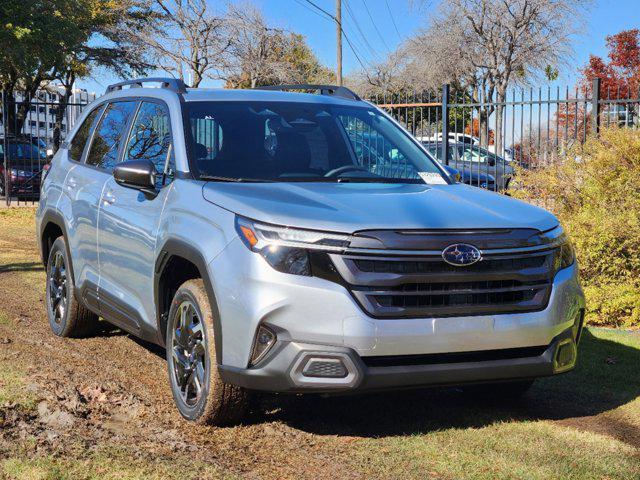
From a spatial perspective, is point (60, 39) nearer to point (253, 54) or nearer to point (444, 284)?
point (253, 54)

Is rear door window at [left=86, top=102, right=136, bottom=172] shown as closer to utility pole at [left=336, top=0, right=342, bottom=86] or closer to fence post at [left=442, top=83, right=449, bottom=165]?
fence post at [left=442, top=83, right=449, bottom=165]

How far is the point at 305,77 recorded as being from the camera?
44.4 metres

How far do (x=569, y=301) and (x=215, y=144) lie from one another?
7.19 feet

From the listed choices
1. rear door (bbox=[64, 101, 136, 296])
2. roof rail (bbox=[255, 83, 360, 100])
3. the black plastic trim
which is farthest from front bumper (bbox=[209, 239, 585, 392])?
the black plastic trim

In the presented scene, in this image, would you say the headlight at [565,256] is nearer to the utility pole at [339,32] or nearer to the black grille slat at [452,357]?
the black grille slat at [452,357]

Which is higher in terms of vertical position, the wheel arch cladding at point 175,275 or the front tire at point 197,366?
the wheel arch cladding at point 175,275

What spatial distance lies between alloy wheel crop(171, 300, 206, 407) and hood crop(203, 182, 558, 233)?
663 mm

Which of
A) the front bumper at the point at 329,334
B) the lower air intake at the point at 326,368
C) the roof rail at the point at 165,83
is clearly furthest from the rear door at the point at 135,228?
the lower air intake at the point at 326,368

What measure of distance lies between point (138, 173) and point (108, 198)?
2.89 ft

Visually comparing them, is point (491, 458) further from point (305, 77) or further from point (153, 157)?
point (305, 77)

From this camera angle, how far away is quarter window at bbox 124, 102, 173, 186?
5.29 m

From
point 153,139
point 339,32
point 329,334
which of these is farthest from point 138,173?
point 339,32

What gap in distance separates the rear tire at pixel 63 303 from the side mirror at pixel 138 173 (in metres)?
1.76

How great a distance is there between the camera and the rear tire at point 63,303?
6.69 metres
